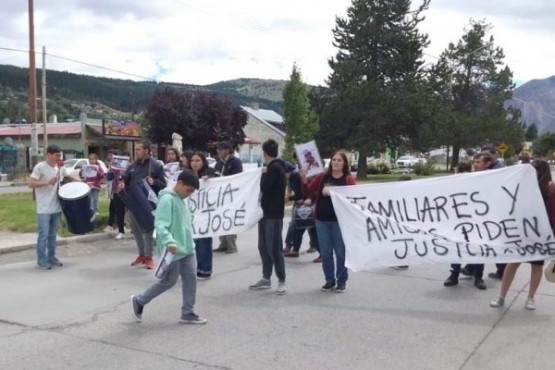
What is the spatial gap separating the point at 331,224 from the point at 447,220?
1373mm

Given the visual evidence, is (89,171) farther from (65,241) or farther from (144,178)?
(144,178)

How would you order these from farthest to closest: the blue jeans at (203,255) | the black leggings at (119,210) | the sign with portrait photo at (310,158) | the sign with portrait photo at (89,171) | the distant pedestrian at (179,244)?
1. the sign with portrait photo at (89,171)
2. the black leggings at (119,210)
3. the sign with portrait photo at (310,158)
4. the blue jeans at (203,255)
5. the distant pedestrian at (179,244)

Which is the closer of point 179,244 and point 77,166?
point 179,244

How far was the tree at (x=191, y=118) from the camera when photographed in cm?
5106

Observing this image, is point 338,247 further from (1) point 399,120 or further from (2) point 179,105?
(2) point 179,105

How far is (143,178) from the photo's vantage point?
9.29 metres

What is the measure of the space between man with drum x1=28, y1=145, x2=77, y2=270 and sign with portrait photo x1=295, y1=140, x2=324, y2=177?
3.62 metres

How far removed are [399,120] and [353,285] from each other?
1494 inches

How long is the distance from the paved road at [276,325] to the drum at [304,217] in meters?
1.13

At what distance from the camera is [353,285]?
25.4 feet

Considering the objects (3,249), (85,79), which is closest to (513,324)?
(3,249)

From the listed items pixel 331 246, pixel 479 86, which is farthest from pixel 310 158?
pixel 479 86

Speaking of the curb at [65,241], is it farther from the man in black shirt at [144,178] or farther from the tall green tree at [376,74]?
the tall green tree at [376,74]

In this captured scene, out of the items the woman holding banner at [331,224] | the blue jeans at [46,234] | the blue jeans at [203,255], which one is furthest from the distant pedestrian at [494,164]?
the blue jeans at [46,234]
